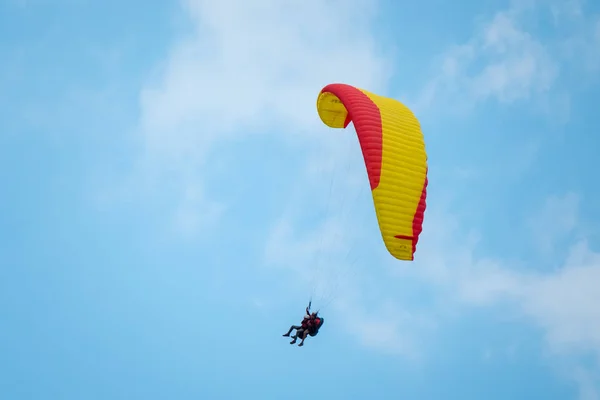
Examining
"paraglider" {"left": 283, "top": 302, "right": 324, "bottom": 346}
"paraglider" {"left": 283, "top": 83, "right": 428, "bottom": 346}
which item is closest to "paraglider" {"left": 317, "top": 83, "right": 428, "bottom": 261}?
"paraglider" {"left": 283, "top": 83, "right": 428, "bottom": 346}

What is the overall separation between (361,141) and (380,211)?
1990mm

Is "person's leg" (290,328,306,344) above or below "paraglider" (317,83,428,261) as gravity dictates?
below

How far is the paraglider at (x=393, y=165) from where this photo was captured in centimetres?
1831

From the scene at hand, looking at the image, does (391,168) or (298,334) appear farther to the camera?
(298,334)

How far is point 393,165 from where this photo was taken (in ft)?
62.0

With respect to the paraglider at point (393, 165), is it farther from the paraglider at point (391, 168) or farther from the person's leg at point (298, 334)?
the person's leg at point (298, 334)

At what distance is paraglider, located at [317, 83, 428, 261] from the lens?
1831cm

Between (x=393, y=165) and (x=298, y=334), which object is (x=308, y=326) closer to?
(x=298, y=334)

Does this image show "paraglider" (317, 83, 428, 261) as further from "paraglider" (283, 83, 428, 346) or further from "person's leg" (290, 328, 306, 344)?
"person's leg" (290, 328, 306, 344)

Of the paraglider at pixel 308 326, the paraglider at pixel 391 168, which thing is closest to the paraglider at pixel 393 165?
the paraglider at pixel 391 168

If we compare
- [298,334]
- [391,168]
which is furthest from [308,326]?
[391,168]

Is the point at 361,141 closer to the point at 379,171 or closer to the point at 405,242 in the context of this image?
the point at 379,171

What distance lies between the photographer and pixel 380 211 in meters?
18.1

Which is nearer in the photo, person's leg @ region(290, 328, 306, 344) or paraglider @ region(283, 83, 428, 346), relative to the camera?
paraglider @ region(283, 83, 428, 346)
